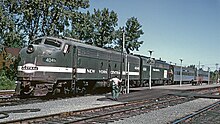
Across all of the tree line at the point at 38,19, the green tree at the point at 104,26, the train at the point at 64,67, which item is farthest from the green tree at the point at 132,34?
the train at the point at 64,67

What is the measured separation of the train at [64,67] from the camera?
712 inches

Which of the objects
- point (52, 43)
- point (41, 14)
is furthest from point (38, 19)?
point (52, 43)

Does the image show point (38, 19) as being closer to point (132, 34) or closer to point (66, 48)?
point (66, 48)

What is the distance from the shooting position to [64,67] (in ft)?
65.8

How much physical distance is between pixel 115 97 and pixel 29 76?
5.79 m

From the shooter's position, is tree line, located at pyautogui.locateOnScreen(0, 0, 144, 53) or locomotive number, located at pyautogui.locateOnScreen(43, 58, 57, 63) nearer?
locomotive number, located at pyautogui.locateOnScreen(43, 58, 57, 63)

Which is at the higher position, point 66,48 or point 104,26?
point 104,26

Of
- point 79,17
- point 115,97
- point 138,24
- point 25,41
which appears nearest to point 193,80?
point 138,24

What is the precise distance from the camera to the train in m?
18.1

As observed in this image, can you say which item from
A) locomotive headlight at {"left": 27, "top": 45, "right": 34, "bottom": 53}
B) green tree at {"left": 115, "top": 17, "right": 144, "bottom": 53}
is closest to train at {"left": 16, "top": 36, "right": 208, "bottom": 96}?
locomotive headlight at {"left": 27, "top": 45, "right": 34, "bottom": 53}

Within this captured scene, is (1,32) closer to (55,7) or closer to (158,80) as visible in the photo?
(55,7)

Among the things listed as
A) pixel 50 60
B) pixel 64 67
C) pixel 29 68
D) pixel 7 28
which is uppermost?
pixel 7 28

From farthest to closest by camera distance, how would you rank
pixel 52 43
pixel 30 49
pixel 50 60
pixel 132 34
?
pixel 132 34
pixel 52 43
pixel 50 60
pixel 30 49

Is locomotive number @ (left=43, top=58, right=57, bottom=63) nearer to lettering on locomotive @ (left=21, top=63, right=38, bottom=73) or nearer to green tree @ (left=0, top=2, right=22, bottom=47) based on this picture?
lettering on locomotive @ (left=21, top=63, right=38, bottom=73)
